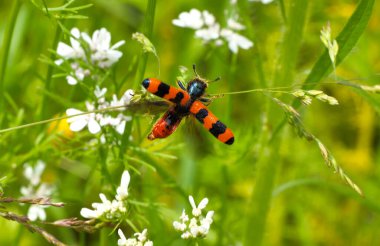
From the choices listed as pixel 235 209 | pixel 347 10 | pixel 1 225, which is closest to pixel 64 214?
pixel 1 225

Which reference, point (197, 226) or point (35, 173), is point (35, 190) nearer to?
point (35, 173)

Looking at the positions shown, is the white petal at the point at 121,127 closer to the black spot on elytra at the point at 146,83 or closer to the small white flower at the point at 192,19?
the black spot on elytra at the point at 146,83

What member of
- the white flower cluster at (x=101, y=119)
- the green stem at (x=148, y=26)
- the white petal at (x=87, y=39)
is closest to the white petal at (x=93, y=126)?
the white flower cluster at (x=101, y=119)

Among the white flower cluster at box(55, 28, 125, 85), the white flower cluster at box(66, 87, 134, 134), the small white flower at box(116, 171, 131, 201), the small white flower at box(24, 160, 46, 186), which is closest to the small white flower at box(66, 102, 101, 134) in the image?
the white flower cluster at box(66, 87, 134, 134)

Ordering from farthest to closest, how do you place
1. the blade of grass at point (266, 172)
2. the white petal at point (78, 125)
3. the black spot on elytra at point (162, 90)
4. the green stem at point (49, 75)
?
the blade of grass at point (266, 172) → the green stem at point (49, 75) → the white petal at point (78, 125) → the black spot on elytra at point (162, 90)

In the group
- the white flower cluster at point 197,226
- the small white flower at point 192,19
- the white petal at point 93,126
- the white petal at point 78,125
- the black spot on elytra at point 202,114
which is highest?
the small white flower at point 192,19

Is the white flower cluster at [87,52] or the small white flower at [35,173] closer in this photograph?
the white flower cluster at [87,52]

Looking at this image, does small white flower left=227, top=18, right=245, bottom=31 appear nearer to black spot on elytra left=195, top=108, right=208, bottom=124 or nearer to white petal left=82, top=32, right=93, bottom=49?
white petal left=82, top=32, right=93, bottom=49
